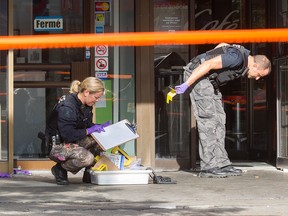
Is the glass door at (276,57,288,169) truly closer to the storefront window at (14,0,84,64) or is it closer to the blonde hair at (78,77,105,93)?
the storefront window at (14,0,84,64)

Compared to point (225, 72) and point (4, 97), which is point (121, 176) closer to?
point (225, 72)

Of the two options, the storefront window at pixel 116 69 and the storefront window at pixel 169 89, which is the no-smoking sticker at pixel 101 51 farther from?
the storefront window at pixel 169 89

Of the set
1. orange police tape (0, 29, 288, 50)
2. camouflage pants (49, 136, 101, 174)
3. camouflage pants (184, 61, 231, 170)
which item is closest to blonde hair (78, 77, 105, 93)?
camouflage pants (49, 136, 101, 174)

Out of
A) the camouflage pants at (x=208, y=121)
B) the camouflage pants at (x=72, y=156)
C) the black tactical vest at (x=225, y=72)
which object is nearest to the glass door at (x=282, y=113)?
the camouflage pants at (x=208, y=121)

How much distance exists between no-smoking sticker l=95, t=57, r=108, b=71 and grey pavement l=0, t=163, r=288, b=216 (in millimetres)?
1562

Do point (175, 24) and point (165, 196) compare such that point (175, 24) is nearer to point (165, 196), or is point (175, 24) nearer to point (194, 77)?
point (194, 77)

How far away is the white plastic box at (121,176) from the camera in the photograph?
8805 millimetres

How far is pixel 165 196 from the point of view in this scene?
26.0 feet

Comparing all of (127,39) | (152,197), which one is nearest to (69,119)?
(152,197)

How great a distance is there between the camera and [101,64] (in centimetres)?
1039

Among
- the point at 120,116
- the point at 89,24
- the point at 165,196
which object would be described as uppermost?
the point at 89,24

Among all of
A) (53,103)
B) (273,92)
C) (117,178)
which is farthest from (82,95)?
(273,92)

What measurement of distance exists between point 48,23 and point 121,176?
8.75 feet

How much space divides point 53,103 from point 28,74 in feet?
1.70
